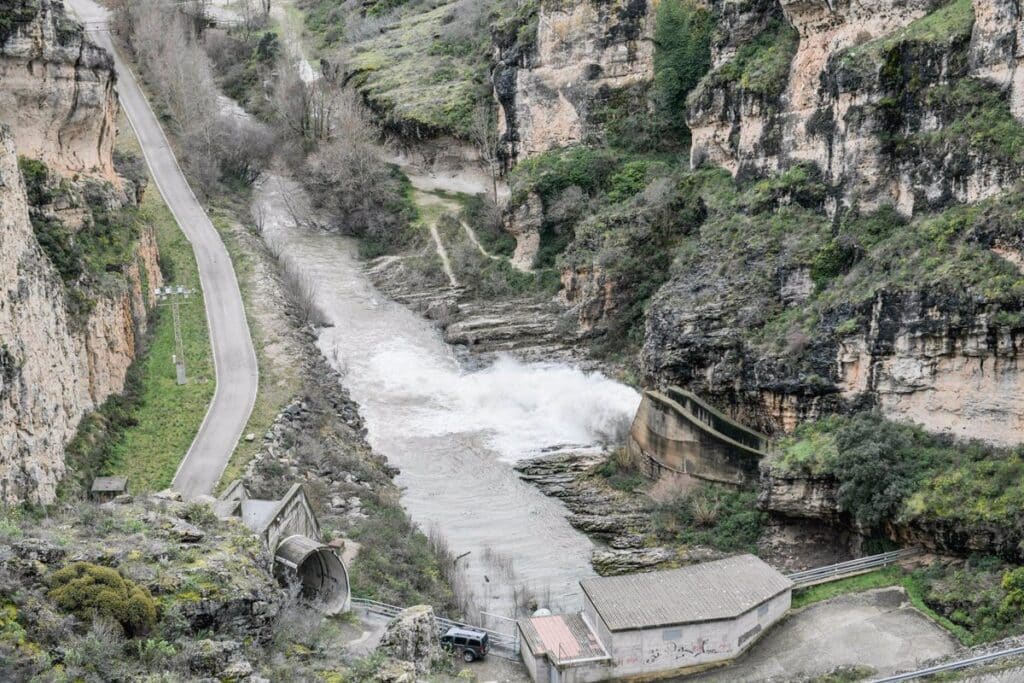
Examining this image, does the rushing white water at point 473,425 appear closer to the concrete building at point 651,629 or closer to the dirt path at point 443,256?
the dirt path at point 443,256

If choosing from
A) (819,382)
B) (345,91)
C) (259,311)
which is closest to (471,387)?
(259,311)

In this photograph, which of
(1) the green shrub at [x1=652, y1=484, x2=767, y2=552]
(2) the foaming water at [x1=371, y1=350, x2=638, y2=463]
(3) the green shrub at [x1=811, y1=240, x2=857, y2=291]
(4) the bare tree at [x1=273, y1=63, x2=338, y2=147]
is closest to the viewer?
(1) the green shrub at [x1=652, y1=484, x2=767, y2=552]

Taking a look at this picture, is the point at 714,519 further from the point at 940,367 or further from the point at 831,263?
the point at 831,263

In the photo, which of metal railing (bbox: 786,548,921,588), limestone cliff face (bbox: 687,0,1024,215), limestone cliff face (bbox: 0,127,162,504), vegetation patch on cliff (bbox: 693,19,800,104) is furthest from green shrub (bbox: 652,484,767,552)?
limestone cliff face (bbox: 0,127,162,504)

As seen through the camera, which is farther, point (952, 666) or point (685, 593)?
point (685, 593)

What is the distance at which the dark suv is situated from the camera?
27.7 m

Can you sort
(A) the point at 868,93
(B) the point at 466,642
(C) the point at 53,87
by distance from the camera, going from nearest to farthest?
(B) the point at 466,642, (A) the point at 868,93, (C) the point at 53,87

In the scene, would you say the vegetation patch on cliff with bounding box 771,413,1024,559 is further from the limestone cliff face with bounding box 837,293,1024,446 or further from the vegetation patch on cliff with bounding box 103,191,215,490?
the vegetation patch on cliff with bounding box 103,191,215,490

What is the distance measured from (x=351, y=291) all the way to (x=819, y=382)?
30.0 meters

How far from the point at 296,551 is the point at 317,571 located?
7.78ft

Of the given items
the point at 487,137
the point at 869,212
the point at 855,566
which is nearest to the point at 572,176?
the point at 487,137

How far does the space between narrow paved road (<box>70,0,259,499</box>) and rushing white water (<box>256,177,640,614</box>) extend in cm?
526

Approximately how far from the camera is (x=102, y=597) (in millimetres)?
18625

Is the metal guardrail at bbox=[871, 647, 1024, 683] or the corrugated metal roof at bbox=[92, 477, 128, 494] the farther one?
the corrugated metal roof at bbox=[92, 477, 128, 494]
